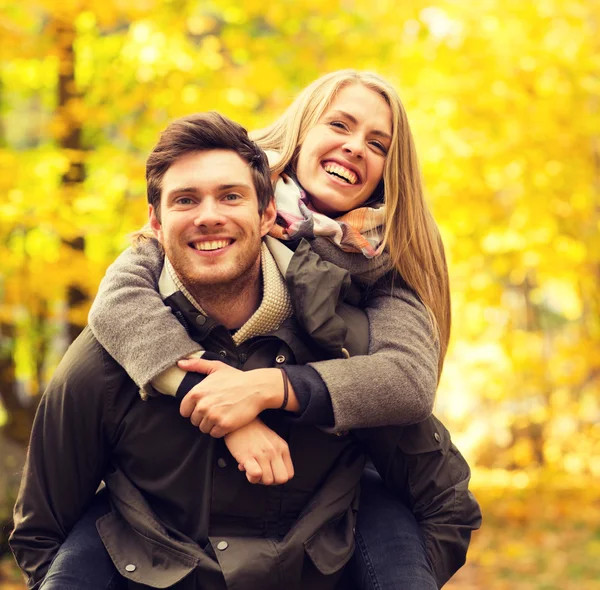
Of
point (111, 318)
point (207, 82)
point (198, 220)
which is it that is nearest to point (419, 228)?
point (198, 220)

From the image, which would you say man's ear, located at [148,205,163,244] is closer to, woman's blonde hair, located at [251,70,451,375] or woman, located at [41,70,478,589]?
woman, located at [41,70,478,589]

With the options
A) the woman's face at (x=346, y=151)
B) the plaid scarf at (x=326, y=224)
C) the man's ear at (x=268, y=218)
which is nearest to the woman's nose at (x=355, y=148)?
the woman's face at (x=346, y=151)

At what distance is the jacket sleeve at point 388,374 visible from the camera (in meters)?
2.42

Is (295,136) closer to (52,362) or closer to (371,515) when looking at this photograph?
(371,515)

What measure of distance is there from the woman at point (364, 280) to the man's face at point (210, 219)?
0.15 metres

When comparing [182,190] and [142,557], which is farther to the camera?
[182,190]

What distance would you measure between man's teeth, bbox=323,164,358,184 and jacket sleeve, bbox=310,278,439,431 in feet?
1.45

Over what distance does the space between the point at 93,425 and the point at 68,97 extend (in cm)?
443

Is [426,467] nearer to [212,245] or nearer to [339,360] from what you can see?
[339,360]

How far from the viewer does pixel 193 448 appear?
2500 millimetres

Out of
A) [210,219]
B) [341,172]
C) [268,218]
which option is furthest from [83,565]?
[341,172]

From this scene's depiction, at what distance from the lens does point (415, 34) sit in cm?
697

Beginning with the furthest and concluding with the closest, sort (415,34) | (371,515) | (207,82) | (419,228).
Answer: (415,34) < (207,82) < (419,228) < (371,515)

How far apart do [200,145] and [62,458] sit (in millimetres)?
954
